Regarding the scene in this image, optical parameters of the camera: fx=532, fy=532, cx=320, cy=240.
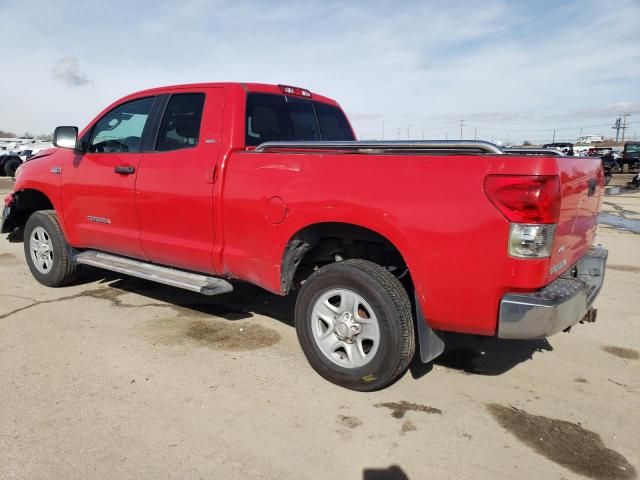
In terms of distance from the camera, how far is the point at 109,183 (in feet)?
15.5

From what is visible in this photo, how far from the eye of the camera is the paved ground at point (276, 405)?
2646mm

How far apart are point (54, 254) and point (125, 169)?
5.23 feet

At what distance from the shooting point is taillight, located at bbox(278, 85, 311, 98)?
4.59 metres

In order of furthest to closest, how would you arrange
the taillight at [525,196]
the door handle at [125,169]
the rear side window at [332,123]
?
the rear side window at [332,123] → the door handle at [125,169] → the taillight at [525,196]

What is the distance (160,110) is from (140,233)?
1061 mm

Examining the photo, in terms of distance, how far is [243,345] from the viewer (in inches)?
162

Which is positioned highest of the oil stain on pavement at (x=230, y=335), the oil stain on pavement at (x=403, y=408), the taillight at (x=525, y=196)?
the taillight at (x=525, y=196)

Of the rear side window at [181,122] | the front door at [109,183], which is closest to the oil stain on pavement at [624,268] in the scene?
the rear side window at [181,122]

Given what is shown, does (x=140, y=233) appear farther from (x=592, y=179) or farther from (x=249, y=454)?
(x=592, y=179)

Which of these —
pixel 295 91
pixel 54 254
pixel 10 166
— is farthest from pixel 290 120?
pixel 10 166

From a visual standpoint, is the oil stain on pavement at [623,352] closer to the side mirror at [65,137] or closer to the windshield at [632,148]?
the side mirror at [65,137]

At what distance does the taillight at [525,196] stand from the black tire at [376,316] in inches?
32.6

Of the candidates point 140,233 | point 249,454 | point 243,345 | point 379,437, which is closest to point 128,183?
point 140,233

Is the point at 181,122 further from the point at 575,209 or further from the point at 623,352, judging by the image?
the point at 623,352
